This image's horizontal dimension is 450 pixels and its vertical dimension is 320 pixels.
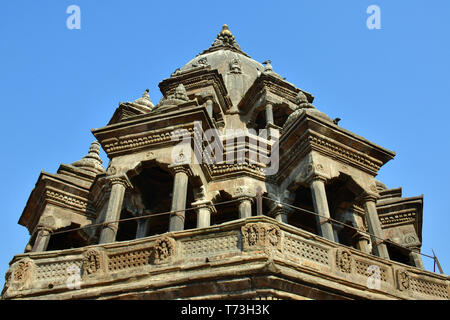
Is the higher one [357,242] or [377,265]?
[357,242]

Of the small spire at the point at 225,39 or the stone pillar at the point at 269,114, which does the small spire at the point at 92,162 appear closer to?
the stone pillar at the point at 269,114

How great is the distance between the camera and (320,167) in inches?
558

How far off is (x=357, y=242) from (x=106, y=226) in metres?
8.58

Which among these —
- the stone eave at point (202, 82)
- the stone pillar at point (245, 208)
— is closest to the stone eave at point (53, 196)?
the stone pillar at point (245, 208)

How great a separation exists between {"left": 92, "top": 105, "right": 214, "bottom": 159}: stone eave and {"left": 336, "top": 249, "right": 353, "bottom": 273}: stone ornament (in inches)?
234

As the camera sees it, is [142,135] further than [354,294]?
Yes

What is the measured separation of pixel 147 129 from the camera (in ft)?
48.3

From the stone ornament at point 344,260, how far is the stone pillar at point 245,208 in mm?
5231

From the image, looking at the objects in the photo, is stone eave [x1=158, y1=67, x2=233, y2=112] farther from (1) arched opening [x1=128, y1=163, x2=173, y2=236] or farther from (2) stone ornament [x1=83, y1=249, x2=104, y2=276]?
(2) stone ornament [x1=83, y1=249, x2=104, y2=276]

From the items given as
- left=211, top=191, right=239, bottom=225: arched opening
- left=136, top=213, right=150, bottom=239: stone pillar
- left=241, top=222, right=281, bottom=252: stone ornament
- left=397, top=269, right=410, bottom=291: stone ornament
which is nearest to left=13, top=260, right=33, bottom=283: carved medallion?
left=136, top=213, right=150, bottom=239: stone pillar

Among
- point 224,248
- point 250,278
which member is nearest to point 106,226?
point 224,248
